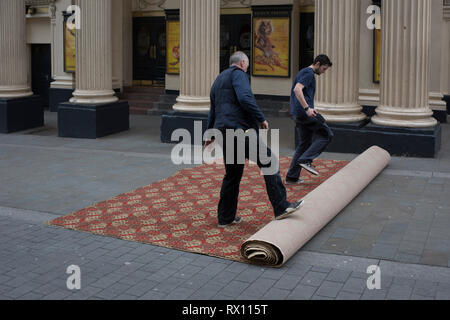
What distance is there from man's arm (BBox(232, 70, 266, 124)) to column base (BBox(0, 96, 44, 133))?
32.7 feet

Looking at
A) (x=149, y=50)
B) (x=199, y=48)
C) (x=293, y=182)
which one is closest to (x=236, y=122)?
(x=293, y=182)

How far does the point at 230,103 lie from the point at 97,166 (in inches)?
178

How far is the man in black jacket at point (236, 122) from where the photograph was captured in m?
6.47

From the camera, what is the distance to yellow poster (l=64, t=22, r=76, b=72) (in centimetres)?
1889

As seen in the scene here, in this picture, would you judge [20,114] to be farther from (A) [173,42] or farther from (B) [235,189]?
(B) [235,189]

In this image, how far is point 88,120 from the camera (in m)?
13.9

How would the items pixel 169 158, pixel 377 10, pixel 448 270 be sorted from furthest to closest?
pixel 377 10, pixel 169 158, pixel 448 270

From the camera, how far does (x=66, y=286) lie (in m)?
5.22

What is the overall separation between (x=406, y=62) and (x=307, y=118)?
9.48 ft

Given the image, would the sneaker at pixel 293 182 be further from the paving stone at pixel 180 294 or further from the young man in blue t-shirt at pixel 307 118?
the paving stone at pixel 180 294

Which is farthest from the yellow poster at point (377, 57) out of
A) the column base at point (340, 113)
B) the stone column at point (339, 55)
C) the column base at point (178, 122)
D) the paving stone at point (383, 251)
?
the paving stone at point (383, 251)

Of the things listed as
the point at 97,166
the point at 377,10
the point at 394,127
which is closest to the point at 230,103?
the point at 97,166
